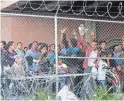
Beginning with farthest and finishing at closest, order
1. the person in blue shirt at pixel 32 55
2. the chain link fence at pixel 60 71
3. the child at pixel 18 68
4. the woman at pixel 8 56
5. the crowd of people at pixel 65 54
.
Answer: the person in blue shirt at pixel 32 55
the crowd of people at pixel 65 54
the woman at pixel 8 56
the child at pixel 18 68
the chain link fence at pixel 60 71

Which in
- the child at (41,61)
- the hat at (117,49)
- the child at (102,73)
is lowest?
the child at (102,73)

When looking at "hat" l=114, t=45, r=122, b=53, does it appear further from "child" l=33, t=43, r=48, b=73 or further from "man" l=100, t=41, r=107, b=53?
"child" l=33, t=43, r=48, b=73

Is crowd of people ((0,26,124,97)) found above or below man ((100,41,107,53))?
below

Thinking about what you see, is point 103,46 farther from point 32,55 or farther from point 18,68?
point 18,68

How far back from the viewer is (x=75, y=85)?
11281 millimetres

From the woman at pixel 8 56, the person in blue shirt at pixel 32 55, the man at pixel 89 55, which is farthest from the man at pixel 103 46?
the woman at pixel 8 56

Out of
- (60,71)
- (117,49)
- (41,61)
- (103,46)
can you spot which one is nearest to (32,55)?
(41,61)

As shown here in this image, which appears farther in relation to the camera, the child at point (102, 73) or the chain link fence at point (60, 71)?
the child at point (102, 73)

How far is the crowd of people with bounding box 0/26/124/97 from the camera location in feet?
35.8

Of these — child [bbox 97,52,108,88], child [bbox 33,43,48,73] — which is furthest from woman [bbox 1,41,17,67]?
child [bbox 97,52,108,88]

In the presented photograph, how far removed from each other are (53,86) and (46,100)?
2.31ft

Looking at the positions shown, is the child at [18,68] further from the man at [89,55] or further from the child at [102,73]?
the child at [102,73]

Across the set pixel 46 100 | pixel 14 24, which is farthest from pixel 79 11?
pixel 46 100

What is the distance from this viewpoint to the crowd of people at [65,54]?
429 inches
